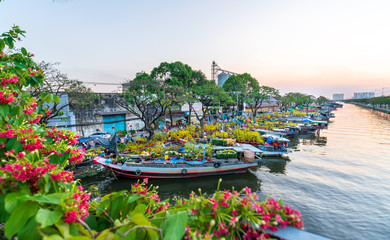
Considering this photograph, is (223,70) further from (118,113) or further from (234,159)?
(234,159)

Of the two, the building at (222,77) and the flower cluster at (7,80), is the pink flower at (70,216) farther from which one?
the building at (222,77)

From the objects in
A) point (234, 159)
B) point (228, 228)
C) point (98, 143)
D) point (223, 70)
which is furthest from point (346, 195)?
point (223, 70)

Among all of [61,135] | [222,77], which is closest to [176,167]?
[61,135]

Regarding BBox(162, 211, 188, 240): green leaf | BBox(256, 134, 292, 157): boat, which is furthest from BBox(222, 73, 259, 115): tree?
BBox(162, 211, 188, 240): green leaf

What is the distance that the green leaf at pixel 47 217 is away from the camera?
1.39m

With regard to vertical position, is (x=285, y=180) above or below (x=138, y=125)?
below

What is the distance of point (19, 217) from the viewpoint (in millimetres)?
1575

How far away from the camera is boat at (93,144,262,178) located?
13.3 metres

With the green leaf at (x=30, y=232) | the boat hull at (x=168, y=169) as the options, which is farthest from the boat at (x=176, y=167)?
the green leaf at (x=30, y=232)

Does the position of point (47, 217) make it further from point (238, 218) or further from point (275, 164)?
point (275, 164)

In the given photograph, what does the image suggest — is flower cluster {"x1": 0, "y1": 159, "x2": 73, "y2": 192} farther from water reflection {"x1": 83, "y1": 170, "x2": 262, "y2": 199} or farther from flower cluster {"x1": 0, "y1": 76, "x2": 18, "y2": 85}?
water reflection {"x1": 83, "y1": 170, "x2": 262, "y2": 199}

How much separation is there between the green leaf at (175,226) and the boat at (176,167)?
12136mm

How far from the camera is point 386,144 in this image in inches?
1003

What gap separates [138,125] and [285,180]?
881 inches
